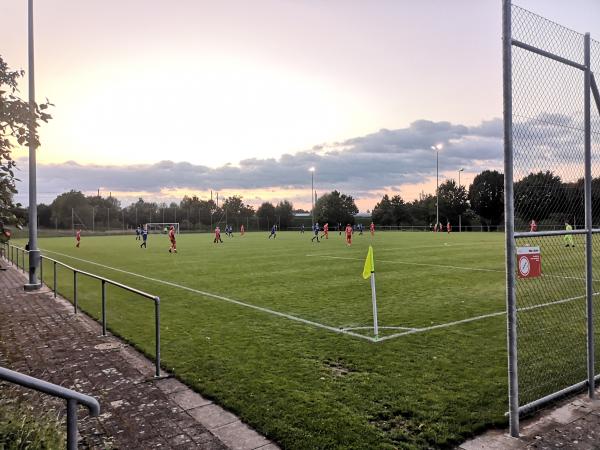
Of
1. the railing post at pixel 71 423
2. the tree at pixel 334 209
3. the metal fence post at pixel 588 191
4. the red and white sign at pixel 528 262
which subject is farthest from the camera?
the tree at pixel 334 209

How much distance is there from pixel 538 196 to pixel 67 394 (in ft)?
14.5

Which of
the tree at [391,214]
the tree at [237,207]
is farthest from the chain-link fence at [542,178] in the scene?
the tree at [237,207]

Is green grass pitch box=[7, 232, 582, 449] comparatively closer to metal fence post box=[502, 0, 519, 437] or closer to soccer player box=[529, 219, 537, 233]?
metal fence post box=[502, 0, 519, 437]

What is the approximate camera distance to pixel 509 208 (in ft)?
12.9

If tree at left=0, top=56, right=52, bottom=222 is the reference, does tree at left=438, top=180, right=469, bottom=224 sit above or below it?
above

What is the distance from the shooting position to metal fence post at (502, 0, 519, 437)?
3.96 m

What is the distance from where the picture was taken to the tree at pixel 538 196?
170 inches

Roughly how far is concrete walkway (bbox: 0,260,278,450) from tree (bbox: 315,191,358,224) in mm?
91215

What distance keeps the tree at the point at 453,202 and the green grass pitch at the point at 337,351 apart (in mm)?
74552

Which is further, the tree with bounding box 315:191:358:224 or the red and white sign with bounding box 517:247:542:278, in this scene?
the tree with bounding box 315:191:358:224

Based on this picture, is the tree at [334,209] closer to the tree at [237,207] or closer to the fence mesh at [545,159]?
the tree at [237,207]

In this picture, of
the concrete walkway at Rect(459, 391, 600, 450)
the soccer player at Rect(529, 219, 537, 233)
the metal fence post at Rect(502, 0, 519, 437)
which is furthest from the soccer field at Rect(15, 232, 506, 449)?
the soccer player at Rect(529, 219, 537, 233)

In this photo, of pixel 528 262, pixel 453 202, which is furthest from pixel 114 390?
pixel 453 202

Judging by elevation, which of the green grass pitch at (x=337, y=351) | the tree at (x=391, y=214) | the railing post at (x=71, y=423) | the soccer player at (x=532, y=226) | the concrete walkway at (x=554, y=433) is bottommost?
the concrete walkway at (x=554, y=433)
